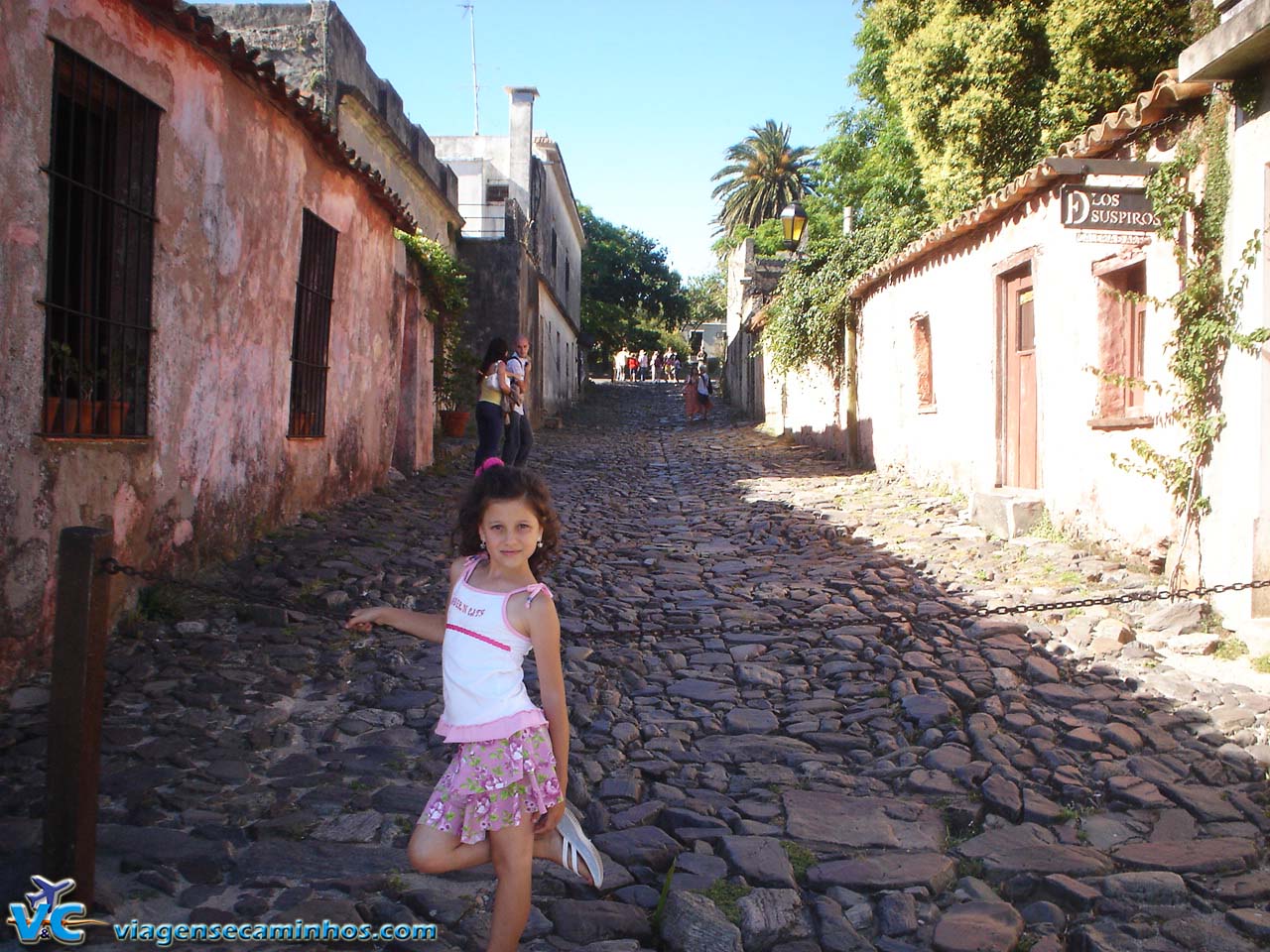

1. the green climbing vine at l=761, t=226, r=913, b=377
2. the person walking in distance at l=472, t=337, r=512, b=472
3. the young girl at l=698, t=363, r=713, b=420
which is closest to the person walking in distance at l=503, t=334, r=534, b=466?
the person walking in distance at l=472, t=337, r=512, b=472

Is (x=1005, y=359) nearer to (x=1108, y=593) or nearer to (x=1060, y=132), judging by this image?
(x=1108, y=593)

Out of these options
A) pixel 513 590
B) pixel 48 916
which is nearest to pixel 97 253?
pixel 48 916

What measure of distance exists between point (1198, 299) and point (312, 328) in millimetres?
6893

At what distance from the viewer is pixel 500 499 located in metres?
2.94

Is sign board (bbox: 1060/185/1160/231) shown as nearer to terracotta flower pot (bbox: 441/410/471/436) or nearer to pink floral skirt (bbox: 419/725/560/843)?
pink floral skirt (bbox: 419/725/560/843)

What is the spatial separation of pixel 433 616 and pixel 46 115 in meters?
3.53

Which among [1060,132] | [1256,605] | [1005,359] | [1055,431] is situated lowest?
[1256,605]

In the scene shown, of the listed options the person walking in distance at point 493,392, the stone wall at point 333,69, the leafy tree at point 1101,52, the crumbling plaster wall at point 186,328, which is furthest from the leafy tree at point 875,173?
the crumbling plaster wall at point 186,328

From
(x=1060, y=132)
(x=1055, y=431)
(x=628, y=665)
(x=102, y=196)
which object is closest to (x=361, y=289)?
(x=102, y=196)

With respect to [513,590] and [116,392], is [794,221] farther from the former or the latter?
[513,590]

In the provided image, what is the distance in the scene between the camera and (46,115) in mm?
4938

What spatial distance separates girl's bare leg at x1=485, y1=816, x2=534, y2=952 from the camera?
2.71 m

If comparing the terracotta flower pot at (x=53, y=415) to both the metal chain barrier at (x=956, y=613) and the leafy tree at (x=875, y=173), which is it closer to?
the metal chain barrier at (x=956, y=613)

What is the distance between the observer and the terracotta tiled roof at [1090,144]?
6.97 meters
